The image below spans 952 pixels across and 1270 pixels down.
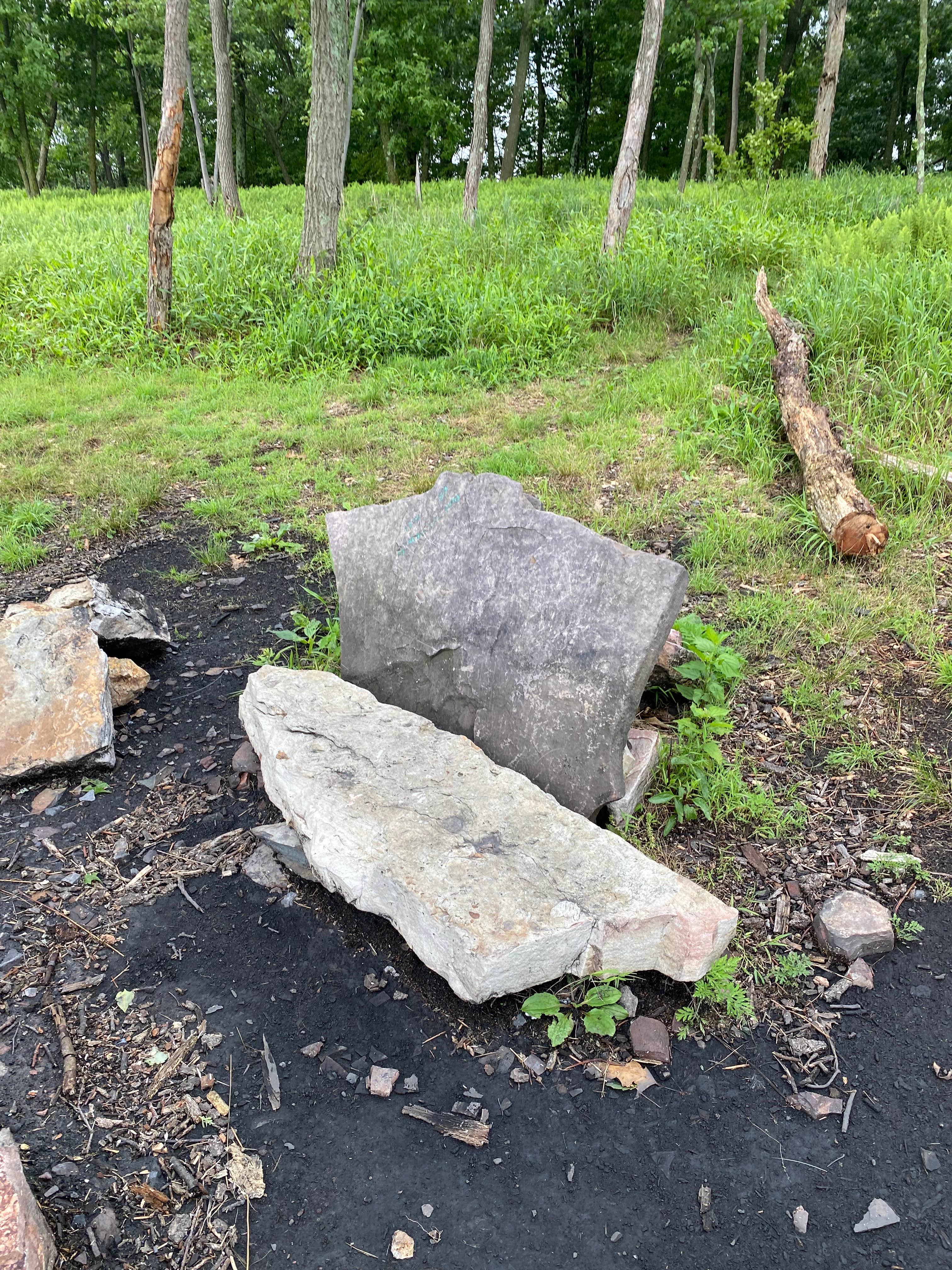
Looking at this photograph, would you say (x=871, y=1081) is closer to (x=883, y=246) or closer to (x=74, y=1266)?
(x=74, y=1266)

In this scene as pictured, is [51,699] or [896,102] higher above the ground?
[896,102]

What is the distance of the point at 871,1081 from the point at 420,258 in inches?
349

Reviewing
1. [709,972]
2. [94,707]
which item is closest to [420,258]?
[94,707]

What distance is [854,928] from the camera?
8.18ft

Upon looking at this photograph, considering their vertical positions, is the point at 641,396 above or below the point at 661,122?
below

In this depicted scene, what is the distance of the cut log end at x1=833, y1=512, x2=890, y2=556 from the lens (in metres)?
4.28

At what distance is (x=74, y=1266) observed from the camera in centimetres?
172

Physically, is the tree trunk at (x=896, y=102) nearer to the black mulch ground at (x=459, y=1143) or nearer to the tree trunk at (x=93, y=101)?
the tree trunk at (x=93, y=101)

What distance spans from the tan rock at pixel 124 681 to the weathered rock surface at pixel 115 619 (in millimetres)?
119

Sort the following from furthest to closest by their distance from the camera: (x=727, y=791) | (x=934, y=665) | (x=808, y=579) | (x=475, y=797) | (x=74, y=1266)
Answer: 1. (x=808, y=579)
2. (x=934, y=665)
3. (x=727, y=791)
4. (x=475, y=797)
5. (x=74, y=1266)

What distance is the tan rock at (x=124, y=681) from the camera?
351 cm

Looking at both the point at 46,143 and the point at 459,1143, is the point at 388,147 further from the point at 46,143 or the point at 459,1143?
the point at 459,1143

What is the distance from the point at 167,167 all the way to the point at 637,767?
7.62 m

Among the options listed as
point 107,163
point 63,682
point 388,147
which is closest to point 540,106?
point 388,147
